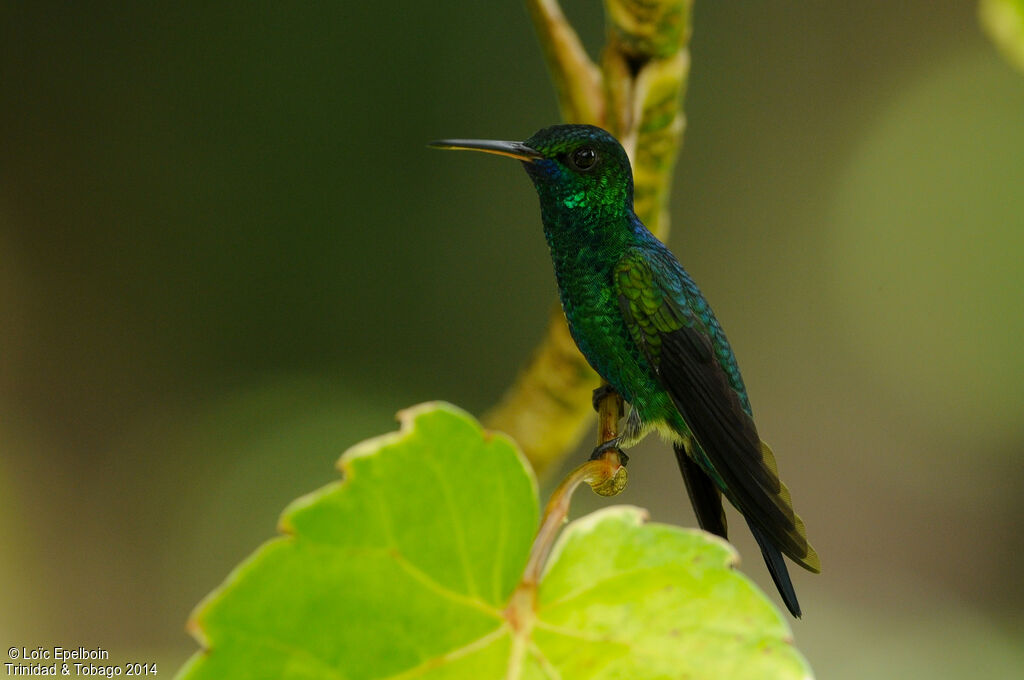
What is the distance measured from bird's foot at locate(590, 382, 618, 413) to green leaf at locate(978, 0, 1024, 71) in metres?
0.67

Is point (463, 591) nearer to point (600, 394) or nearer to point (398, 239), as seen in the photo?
point (600, 394)

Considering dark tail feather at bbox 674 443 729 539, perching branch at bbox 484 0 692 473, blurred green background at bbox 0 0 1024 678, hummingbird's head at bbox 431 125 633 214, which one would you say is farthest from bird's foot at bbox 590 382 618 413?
blurred green background at bbox 0 0 1024 678

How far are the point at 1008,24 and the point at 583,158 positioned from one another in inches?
21.3

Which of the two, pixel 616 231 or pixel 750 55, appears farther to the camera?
pixel 750 55

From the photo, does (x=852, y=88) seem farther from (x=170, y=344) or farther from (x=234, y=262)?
(x=170, y=344)

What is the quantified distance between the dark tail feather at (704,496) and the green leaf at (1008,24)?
0.65 metres

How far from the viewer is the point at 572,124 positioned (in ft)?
4.17

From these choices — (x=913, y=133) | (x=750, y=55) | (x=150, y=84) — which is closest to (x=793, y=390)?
(x=913, y=133)

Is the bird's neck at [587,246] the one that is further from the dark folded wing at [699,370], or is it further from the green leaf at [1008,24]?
the green leaf at [1008,24]

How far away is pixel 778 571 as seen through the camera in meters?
1.15

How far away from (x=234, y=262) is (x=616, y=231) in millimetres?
2737

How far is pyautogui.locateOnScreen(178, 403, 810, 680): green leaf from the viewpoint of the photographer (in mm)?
616

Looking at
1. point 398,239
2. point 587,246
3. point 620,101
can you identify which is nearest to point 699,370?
point 587,246

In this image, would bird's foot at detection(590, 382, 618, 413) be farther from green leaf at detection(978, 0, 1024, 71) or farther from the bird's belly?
green leaf at detection(978, 0, 1024, 71)
